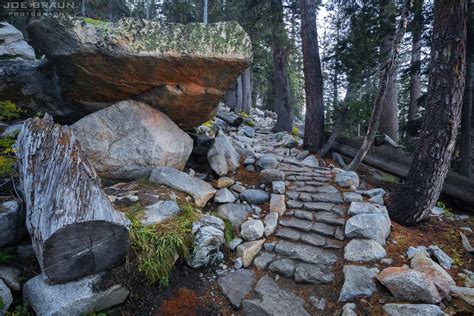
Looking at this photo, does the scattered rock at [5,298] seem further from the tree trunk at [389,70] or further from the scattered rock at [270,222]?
the tree trunk at [389,70]

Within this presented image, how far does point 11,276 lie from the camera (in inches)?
110

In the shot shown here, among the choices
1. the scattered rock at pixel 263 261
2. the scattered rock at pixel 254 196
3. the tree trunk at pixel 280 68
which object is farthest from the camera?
the tree trunk at pixel 280 68

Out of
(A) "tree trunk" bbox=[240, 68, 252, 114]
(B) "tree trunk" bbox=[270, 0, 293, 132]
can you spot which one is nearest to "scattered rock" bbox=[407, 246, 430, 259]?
(B) "tree trunk" bbox=[270, 0, 293, 132]

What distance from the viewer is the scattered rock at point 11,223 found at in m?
3.02

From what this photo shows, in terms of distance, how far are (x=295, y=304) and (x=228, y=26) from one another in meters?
4.34

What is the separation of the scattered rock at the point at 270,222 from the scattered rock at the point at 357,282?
1.22 metres

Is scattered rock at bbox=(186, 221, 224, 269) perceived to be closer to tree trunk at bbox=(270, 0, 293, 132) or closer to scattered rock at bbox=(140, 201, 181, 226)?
scattered rock at bbox=(140, 201, 181, 226)

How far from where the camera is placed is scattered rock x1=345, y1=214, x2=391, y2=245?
400 centimetres

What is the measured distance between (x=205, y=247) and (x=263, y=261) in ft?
2.97

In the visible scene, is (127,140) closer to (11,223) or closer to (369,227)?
(11,223)

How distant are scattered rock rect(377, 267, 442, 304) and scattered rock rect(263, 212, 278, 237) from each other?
168 centimetres

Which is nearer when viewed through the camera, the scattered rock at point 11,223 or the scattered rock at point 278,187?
the scattered rock at point 11,223

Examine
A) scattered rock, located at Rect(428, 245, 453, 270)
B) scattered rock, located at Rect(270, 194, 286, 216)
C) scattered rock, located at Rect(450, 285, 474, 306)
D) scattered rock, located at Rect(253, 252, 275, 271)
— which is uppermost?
scattered rock, located at Rect(270, 194, 286, 216)

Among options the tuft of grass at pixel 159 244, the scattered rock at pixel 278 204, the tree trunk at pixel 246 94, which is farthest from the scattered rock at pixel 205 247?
the tree trunk at pixel 246 94
